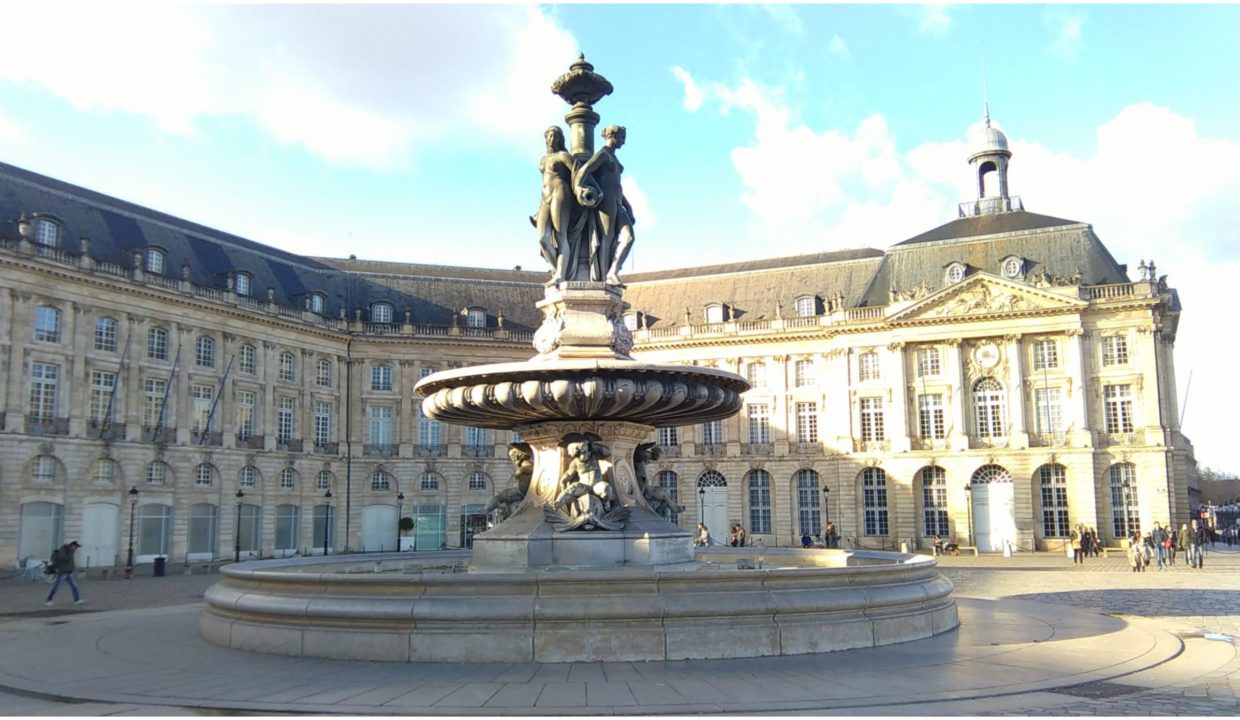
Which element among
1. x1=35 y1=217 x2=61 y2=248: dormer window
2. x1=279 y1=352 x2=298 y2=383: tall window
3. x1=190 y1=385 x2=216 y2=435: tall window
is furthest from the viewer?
x1=279 y1=352 x2=298 y2=383: tall window

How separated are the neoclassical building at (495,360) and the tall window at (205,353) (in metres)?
0.19

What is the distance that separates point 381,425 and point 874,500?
2828 centimetres

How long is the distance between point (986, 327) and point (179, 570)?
134 feet

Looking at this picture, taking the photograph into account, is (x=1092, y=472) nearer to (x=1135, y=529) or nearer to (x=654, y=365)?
(x=1135, y=529)

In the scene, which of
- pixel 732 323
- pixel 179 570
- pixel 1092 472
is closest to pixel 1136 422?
pixel 1092 472

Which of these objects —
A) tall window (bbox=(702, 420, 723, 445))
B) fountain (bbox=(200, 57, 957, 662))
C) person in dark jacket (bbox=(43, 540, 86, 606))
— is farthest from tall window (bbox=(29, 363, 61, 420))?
tall window (bbox=(702, 420, 723, 445))

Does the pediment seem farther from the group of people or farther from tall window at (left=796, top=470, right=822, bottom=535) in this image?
the group of people

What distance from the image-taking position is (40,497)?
132 feet

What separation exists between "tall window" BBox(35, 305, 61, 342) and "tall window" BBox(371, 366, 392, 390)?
731 inches

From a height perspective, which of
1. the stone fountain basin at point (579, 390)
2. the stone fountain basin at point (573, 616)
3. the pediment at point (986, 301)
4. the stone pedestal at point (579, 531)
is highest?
the pediment at point (986, 301)

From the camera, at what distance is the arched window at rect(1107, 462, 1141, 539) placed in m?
50.5

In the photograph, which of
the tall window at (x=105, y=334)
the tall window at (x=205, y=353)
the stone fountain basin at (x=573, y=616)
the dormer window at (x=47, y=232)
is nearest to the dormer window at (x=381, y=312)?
the tall window at (x=205, y=353)

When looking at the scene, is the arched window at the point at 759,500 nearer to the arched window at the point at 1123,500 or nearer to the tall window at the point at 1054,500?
the tall window at the point at 1054,500

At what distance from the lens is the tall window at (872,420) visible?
56.5 meters
